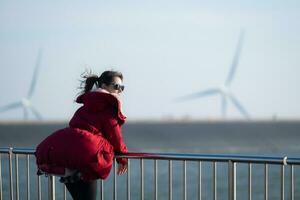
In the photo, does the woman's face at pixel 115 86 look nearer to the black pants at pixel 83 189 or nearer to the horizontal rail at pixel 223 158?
the horizontal rail at pixel 223 158

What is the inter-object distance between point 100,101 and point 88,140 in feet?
1.07

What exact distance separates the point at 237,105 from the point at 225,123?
35331 mm

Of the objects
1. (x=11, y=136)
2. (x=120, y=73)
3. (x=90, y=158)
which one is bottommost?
(x=90, y=158)

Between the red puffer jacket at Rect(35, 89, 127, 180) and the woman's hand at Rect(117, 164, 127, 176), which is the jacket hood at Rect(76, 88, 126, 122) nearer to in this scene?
the red puffer jacket at Rect(35, 89, 127, 180)

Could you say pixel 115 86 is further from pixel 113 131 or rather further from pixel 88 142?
pixel 88 142

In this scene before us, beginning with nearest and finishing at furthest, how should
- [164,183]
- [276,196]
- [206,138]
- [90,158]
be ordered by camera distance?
1. [90,158]
2. [276,196]
3. [164,183]
4. [206,138]

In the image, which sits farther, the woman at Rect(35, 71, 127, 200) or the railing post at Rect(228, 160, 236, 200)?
the railing post at Rect(228, 160, 236, 200)

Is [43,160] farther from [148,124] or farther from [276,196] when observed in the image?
[148,124]

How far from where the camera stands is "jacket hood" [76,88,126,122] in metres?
4.54

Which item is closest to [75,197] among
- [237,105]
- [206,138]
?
[237,105]

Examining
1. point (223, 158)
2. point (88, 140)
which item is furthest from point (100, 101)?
point (223, 158)

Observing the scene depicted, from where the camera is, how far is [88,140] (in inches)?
174

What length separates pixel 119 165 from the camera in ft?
16.5

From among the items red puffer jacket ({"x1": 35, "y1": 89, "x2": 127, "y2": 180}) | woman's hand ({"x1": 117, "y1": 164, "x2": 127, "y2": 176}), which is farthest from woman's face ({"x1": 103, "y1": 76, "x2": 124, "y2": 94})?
woman's hand ({"x1": 117, "y1": 164, "x2": 127, "y2": 176})
